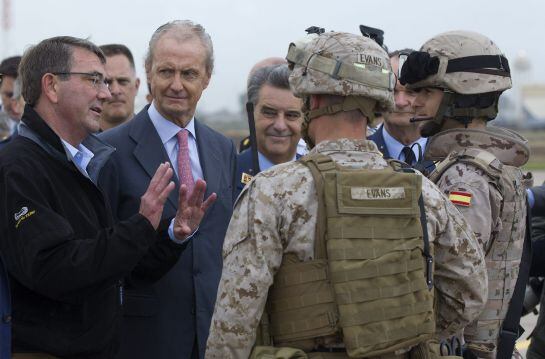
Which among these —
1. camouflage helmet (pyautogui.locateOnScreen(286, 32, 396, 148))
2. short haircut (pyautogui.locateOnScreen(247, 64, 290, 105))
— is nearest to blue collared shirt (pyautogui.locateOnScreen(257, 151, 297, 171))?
short haircut (pyautogui.locateOnScreen(247, 64, 290, 105))

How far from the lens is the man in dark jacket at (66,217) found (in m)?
3.41

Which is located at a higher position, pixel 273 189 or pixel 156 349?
pixel 273 189

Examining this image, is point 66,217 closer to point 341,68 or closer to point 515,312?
point 341,68

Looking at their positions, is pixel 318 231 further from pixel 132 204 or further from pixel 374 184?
pixel 132 204

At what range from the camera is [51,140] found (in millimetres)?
3684

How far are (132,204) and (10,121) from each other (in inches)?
157

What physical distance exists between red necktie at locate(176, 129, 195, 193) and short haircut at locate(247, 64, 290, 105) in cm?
115

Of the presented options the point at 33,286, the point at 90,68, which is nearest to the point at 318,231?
the point at 33,286

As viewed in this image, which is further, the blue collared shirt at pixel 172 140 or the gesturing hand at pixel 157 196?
the blue collared shirt at pixel 172 140

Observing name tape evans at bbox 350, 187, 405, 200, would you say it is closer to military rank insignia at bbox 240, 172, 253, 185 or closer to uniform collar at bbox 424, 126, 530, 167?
uniform collar at bbox 424, 126, 530, 167

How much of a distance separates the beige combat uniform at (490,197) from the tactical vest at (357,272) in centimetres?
63

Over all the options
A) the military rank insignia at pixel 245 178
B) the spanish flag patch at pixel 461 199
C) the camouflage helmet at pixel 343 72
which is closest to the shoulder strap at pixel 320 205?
the camouflage helmet at pixel 343 72

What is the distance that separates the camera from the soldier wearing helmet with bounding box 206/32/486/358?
3.14 metres

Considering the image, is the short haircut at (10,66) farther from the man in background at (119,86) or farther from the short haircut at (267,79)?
the short haircut at (267,79)
